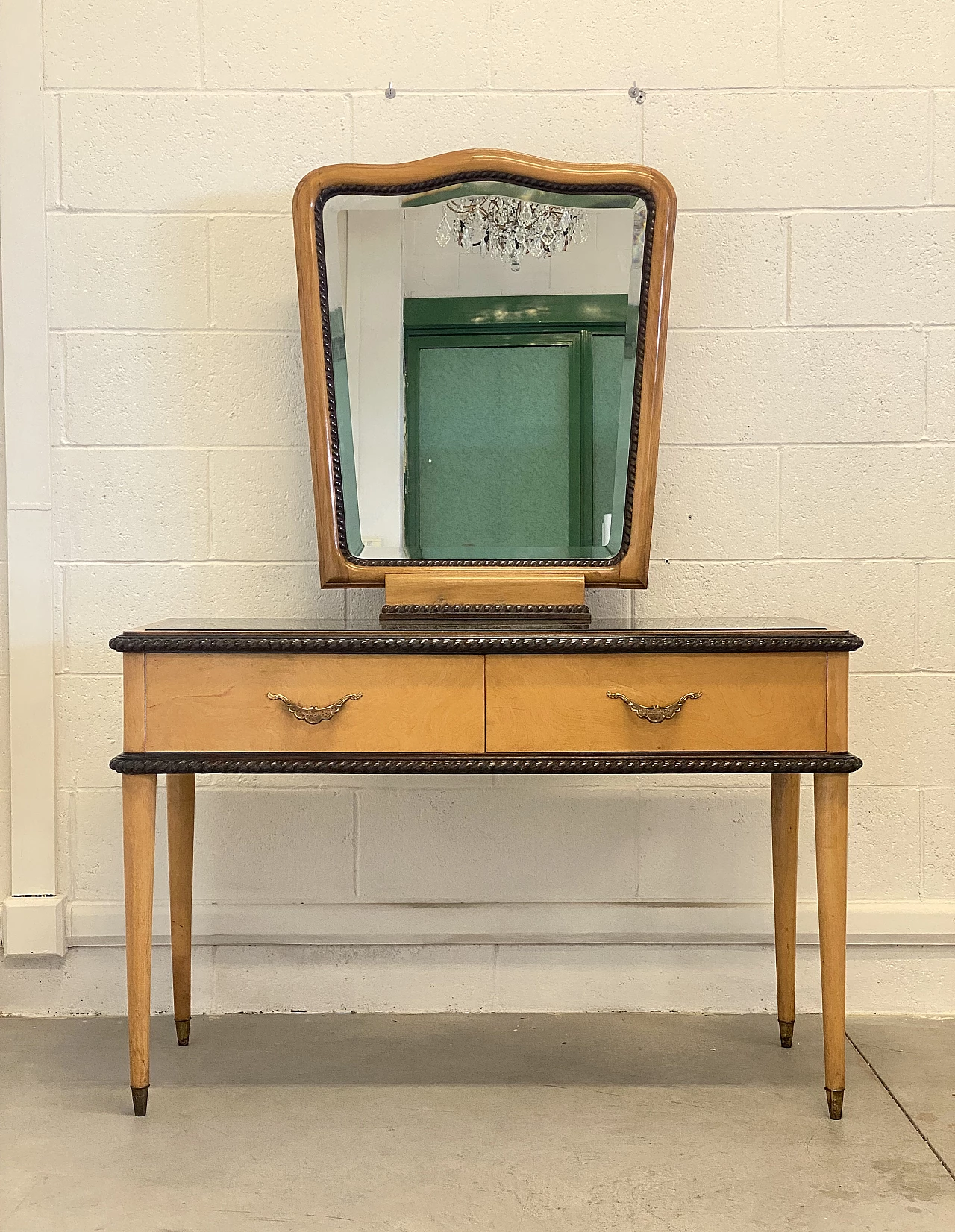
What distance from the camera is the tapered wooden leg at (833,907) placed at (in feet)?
6.05

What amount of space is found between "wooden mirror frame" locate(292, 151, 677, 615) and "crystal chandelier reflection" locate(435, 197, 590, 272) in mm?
48

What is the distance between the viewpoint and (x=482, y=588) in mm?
2164

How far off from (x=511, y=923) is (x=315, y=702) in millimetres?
849

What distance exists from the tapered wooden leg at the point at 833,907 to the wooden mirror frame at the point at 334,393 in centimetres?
60

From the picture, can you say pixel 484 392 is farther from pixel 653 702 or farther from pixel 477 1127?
pixel 477 1127

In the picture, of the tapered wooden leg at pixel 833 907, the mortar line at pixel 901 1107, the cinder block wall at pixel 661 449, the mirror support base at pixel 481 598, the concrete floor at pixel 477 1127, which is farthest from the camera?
the cinder block wall at pixel 661 449

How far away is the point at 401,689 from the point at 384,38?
143 cm

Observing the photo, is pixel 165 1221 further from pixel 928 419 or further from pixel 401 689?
pixel 928 419

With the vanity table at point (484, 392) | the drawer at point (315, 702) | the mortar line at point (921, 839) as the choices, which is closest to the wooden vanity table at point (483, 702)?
the drawer at point (315, 702)

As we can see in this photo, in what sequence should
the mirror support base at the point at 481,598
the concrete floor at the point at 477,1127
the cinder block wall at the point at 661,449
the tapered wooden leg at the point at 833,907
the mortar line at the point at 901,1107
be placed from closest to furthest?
the concrete floor at the point at 477,1127
the mortar line at the point at 901,1107
the tapered wooden leg at the point at 833,907
the mirror support base at the point at 481,598
the cinder block wall at the point at 661,449

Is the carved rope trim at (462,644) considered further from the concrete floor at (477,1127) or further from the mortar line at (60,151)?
the mortar line at (60,151)

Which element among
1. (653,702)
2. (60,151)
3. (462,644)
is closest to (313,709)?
(462,644)

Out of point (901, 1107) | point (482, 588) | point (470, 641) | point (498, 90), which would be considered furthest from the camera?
point (498, 90)

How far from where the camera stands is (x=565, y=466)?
7.34ft
